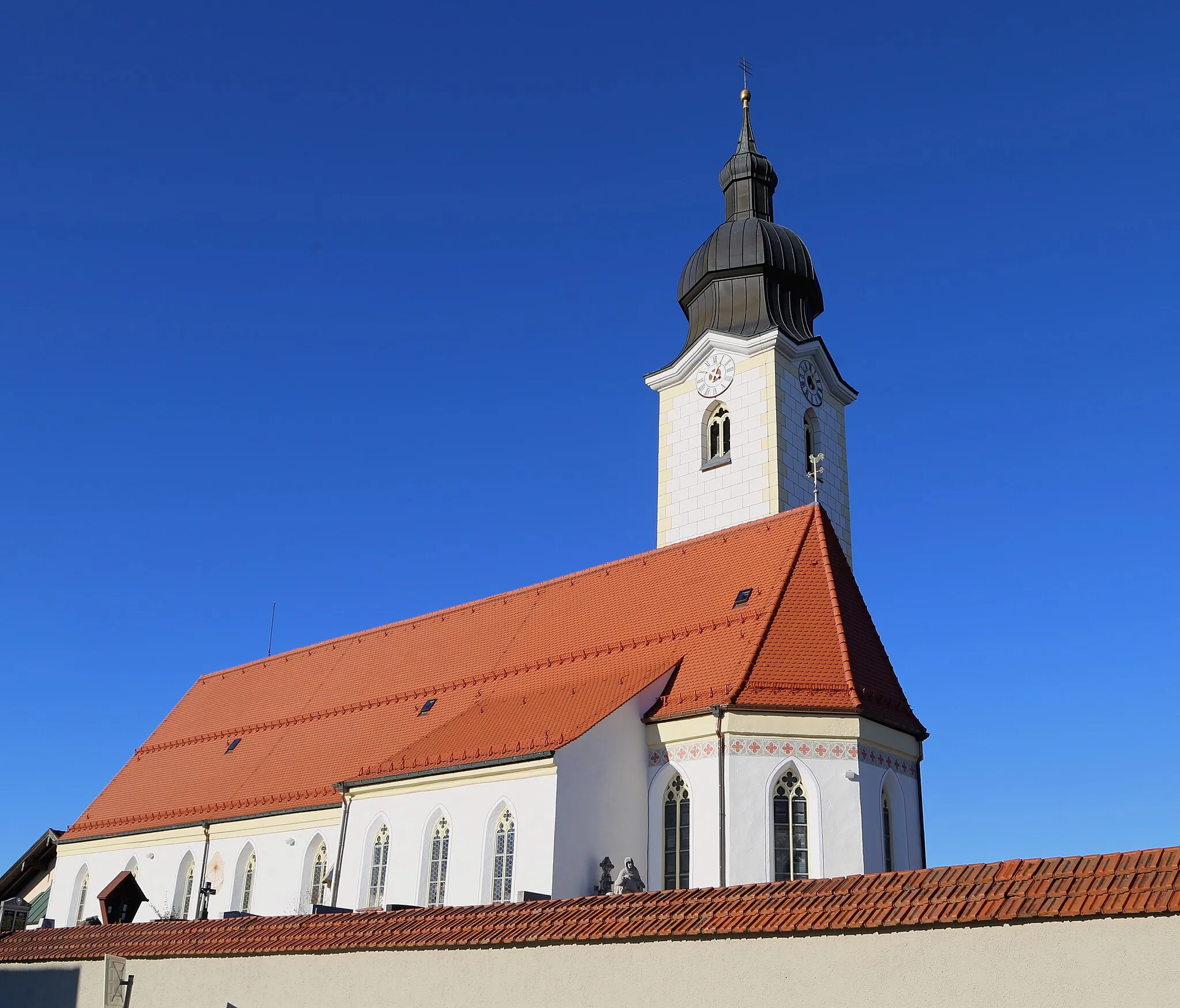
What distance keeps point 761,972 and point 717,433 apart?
935 inches

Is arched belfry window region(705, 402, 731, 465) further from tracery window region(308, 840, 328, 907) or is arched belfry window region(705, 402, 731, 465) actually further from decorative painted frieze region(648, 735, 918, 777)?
tracery window region(308, 840, 328, 907)

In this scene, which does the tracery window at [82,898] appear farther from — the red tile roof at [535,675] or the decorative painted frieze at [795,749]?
the decorative painted frieze at [795,749]

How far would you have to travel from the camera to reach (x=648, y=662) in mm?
22984

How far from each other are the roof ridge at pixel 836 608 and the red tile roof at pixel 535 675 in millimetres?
33

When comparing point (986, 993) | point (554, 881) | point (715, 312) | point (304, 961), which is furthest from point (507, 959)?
point (715, 312)

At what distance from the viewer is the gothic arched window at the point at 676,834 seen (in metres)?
20.0

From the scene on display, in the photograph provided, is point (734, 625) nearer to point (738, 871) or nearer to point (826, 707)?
point (826, 707)

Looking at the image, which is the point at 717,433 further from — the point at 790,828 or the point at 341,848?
the point at 341,848

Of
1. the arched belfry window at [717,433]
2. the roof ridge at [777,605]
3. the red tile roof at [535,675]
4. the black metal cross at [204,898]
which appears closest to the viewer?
the roof ridge at [777,605]

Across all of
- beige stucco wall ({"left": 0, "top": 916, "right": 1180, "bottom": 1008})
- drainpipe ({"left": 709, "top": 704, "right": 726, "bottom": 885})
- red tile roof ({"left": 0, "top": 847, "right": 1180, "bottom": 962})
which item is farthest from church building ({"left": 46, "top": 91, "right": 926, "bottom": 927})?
beige stucco wall ({"left": 0, "top": 916, "right": 1180, "bottom": 1008})

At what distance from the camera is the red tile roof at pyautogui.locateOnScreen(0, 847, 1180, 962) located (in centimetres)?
805

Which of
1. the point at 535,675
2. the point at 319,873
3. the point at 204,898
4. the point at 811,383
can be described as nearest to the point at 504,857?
the point at 535,675

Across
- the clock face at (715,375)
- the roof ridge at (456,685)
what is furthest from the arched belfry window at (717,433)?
the roof ridge at (456,685)

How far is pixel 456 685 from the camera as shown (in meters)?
26.7
